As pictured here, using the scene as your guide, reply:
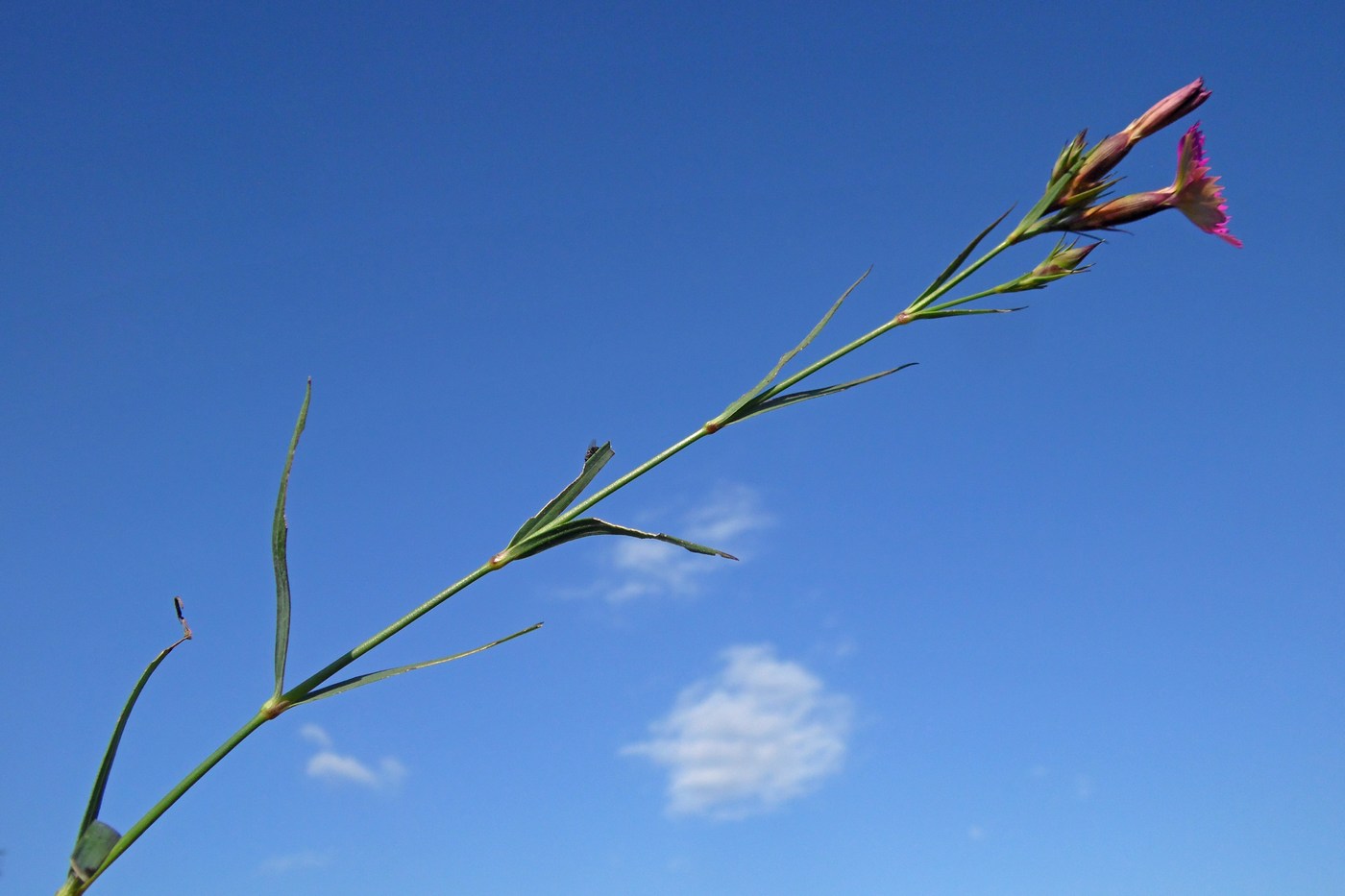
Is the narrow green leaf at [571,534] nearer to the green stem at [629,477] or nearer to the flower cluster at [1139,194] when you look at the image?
the green stem at [629,477]

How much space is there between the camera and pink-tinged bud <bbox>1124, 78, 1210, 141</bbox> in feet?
4.75

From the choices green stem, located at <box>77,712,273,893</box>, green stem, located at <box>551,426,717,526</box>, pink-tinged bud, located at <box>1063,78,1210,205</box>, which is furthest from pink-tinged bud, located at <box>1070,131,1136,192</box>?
green stem, located at <box>77,712,273,893</box>

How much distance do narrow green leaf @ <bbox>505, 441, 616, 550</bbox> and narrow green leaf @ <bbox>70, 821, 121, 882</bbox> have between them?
518 mm

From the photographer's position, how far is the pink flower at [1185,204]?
1.42 m

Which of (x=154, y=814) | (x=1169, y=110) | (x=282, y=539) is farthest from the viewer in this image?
(x=1169, y=110)

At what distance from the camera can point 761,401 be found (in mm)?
1317

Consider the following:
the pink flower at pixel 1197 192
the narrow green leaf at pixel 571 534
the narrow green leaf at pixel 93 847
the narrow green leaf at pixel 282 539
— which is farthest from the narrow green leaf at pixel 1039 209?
the narrow green leaf at pixel 93 847

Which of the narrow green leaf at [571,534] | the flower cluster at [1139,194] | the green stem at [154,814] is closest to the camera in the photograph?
the green stem at [154,814]

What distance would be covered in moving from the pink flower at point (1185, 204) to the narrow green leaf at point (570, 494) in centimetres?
75

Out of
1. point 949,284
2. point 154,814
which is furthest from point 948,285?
point 154,814

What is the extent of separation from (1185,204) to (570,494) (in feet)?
3.46

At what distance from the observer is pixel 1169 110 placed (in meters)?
1.47

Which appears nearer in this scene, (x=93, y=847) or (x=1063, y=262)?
(x=93, y=847)

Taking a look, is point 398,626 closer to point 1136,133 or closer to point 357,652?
point 357,652
